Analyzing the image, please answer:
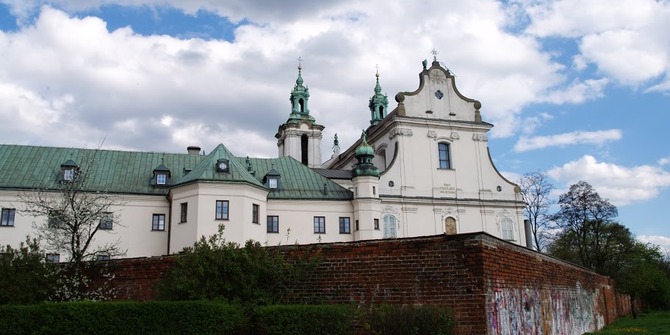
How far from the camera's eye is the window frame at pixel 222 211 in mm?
31719

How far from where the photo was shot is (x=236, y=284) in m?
14.2

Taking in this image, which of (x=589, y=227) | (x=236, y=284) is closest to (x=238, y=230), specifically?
(x=236, y=284)

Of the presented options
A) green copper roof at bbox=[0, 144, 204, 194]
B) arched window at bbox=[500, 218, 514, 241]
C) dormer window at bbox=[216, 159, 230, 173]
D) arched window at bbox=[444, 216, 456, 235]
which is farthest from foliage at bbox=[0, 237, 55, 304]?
arched window at bbox=[500, 218, 514, 241]

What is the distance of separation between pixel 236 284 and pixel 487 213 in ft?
97.3

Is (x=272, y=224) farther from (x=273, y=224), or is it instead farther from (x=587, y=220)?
(x=587, y=220)

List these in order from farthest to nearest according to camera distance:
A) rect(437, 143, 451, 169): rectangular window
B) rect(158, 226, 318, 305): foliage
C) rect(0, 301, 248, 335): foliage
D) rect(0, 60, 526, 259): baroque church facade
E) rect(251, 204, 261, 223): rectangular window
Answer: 1. rect(437, 143, 451, 169): rectangular window
2. rect(251, 204, 261, 223): rectangular window
3. rect(0, 60, 526, 259): baroque church facade
4. rect(158, 226, 318, 305): foliage
5. rect(0, 301, 248, 335): foliage

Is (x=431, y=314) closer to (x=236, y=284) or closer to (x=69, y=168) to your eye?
(x=236, y=284)

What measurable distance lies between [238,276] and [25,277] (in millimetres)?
6188

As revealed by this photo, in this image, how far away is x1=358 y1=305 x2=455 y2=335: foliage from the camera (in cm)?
1133

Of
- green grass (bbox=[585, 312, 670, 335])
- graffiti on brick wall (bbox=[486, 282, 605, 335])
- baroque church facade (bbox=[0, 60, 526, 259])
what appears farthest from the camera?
baroque church facade (bbox=[0, 60, 526, 259])

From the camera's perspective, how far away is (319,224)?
118 feet

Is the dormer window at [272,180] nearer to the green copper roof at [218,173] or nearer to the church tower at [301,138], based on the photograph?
the green copper roof at [218,173]

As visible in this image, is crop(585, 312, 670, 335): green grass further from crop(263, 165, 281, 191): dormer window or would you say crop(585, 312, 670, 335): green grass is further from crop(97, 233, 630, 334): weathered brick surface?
crop(263, 165, 281, 191): dormer window

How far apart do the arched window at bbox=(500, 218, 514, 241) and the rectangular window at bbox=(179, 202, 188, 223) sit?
20.8 metres
